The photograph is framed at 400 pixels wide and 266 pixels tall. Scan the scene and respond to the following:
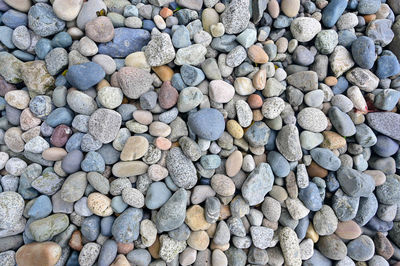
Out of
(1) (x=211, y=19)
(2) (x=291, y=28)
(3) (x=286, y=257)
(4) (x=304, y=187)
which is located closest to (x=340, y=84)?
(2) (x=291, y=28)

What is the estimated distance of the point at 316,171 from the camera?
103 cm

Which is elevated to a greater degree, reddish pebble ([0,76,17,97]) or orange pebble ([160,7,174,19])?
orange pebble ([160,7,174,19])

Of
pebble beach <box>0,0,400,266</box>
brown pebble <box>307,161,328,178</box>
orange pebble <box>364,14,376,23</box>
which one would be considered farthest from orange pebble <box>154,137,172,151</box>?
orange pebble <box>364,14,376,23</box>

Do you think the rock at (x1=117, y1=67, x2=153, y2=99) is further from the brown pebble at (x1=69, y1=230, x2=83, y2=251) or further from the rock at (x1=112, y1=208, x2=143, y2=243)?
the brown pebble at (x1=69, y1=230, x2=83, y2=251)

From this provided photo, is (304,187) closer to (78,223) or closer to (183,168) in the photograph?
(183,168)

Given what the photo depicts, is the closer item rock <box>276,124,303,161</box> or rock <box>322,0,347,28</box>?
rock <box>276,124,303,161</box>

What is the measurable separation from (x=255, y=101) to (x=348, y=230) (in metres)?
0.60

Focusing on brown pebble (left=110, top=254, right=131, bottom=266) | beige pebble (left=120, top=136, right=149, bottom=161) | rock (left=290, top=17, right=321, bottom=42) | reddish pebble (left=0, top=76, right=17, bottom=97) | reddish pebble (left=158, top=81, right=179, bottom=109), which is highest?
rock (left=290, top=17, right=321, bottom=42)

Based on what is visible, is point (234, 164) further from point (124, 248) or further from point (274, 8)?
point (274, 8)

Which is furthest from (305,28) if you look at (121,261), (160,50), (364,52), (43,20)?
(121,261)

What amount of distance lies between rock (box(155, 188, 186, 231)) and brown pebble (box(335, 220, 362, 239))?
23.5 inches

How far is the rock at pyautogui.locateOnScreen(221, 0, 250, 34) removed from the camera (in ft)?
3.32

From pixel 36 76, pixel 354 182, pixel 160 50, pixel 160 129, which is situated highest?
pixel 160 50

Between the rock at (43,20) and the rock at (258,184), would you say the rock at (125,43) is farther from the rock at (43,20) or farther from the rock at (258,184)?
the rock at (258,184)
